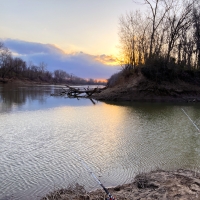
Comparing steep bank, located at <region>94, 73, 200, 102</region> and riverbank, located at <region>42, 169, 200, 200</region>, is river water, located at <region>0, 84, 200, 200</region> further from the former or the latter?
steep bank, located at <region>94, 73, 200, 102</region>

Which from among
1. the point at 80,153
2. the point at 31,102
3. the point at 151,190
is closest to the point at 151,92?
the point at 31,102

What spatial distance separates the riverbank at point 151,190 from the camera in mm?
3938

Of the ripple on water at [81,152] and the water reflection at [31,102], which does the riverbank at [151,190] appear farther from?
the water reflection at [31,102]

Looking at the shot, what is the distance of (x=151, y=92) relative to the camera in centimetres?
2831

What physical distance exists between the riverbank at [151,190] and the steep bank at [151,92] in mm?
22633

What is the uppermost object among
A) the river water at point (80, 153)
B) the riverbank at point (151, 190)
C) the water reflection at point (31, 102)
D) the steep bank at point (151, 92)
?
the steep bank at point (151, 92)

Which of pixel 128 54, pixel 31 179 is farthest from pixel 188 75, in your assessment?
pixel 31 179

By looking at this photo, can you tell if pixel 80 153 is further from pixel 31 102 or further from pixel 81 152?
pixel 31 102

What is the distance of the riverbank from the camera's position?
394cm

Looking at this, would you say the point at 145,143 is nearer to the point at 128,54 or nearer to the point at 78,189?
the point at 78,189

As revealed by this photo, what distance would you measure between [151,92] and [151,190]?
24803 mm

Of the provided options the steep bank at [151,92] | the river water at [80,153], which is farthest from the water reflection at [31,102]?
the river water at [80,153]

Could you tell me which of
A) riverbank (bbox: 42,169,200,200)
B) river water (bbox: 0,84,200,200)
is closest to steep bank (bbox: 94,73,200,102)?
river water (bbox: 0,84,200,200)

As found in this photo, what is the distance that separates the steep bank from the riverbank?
891 inches
